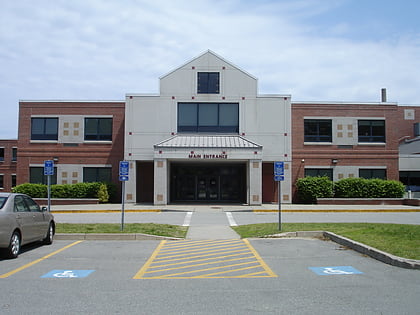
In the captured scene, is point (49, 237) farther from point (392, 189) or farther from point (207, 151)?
point (392, 189)

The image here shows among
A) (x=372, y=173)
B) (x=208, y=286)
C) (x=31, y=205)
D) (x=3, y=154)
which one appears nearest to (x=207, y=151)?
(x=372, y=173)

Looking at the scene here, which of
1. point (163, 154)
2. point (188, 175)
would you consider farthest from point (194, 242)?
point (188, 175)

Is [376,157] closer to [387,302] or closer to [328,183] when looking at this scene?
[328,183]

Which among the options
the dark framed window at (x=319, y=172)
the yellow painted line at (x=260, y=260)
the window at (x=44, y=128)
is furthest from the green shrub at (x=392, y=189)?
the window at (x=44, y=128)

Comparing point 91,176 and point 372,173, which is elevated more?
point 372,173

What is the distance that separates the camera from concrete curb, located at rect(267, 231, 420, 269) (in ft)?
29.9

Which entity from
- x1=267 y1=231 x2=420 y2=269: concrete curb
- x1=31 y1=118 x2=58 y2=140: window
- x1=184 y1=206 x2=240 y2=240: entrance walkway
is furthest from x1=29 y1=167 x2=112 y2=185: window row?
x1=267 y1=231 x2=420 y2=269: concrete curb

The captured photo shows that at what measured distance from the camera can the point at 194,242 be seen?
44.7 ft

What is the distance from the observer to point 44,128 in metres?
33.2

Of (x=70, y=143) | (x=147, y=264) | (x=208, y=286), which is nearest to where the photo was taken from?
(x=208, y=286)

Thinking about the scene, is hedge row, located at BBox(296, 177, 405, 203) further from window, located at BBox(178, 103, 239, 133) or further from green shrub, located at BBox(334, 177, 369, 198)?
window, located at BBox(178, 103, 239, 133)

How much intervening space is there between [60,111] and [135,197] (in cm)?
889

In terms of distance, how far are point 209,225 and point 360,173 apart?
18578 millimetres

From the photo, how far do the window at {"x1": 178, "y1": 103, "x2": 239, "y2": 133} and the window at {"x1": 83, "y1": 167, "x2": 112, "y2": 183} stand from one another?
6438 millimetres
